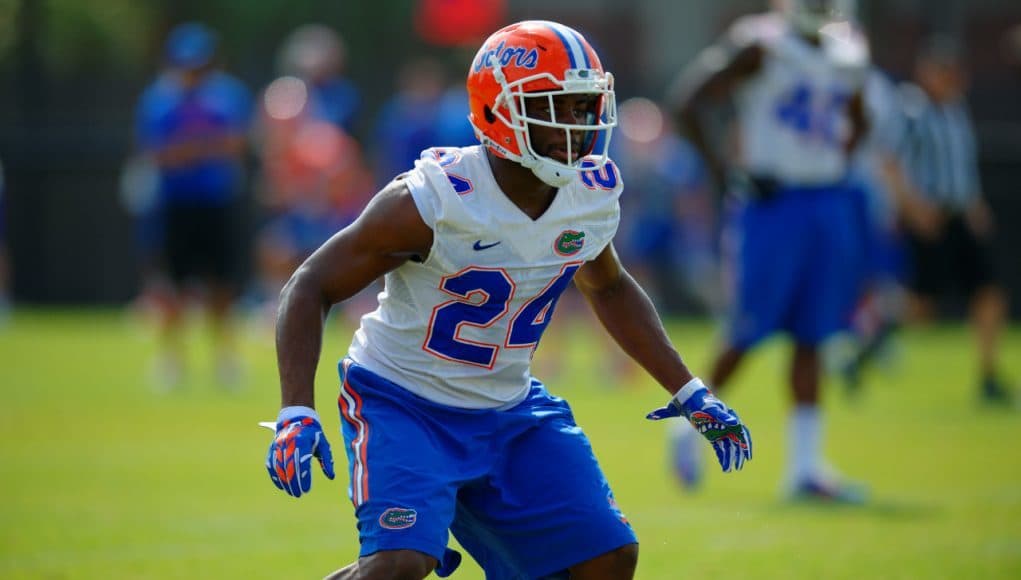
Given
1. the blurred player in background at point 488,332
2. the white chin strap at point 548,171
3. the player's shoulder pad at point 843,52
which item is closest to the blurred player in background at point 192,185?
the player's shoulder pad at point 843,52

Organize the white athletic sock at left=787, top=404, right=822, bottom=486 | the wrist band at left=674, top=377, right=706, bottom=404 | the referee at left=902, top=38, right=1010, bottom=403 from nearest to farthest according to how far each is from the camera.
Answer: the wrist band at left=674, top=377, right=706, bottom=404, the white athletic sock at left=787, top=404, right=822, bottom=486, the referee at left=902, top=38, right=1010, bottom=403

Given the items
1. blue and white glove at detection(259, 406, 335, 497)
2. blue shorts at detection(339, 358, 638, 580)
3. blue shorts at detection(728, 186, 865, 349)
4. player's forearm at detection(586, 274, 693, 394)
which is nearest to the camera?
blue and white glove at detection(259, 406, 335, 497)

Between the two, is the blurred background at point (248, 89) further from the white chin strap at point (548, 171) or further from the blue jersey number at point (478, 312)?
the white chin strap at point (548, 171)

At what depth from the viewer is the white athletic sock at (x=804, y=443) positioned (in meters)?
7.30

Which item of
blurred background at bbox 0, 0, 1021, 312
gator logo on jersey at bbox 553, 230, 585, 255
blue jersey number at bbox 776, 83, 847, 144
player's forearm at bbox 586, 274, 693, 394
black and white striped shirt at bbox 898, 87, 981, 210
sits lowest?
blurred background at bbox 0, 0, 1021, 312

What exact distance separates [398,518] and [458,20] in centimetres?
1705

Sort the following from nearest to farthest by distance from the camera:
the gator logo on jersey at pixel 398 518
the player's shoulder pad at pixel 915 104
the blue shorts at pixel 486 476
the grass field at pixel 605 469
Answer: the gator logo on jersey at pixel 398 518 → the blue shorts at pixel 486 476 → the grass field at pixel 605 469 → the player's shoulder pad at pixel 915 104

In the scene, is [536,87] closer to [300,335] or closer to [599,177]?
[599,177]

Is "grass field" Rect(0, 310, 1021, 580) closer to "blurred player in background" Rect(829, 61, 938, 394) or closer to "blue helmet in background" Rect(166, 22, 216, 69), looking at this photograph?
"blurred player in background" Rect(829, 61, 938, 394)

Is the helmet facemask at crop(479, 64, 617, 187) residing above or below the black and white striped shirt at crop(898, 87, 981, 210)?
above

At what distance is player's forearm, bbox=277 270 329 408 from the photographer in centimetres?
394

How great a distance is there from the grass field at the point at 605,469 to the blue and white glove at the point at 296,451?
6.37ft

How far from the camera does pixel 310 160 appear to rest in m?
→ 16.3

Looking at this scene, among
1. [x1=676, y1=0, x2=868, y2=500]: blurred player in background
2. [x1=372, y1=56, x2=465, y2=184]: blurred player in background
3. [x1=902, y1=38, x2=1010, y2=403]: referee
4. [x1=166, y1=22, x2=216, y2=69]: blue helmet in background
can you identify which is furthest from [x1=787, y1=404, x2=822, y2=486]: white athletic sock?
[x1=372, y1=56, x2=465, y2=184]: blurred player in background
